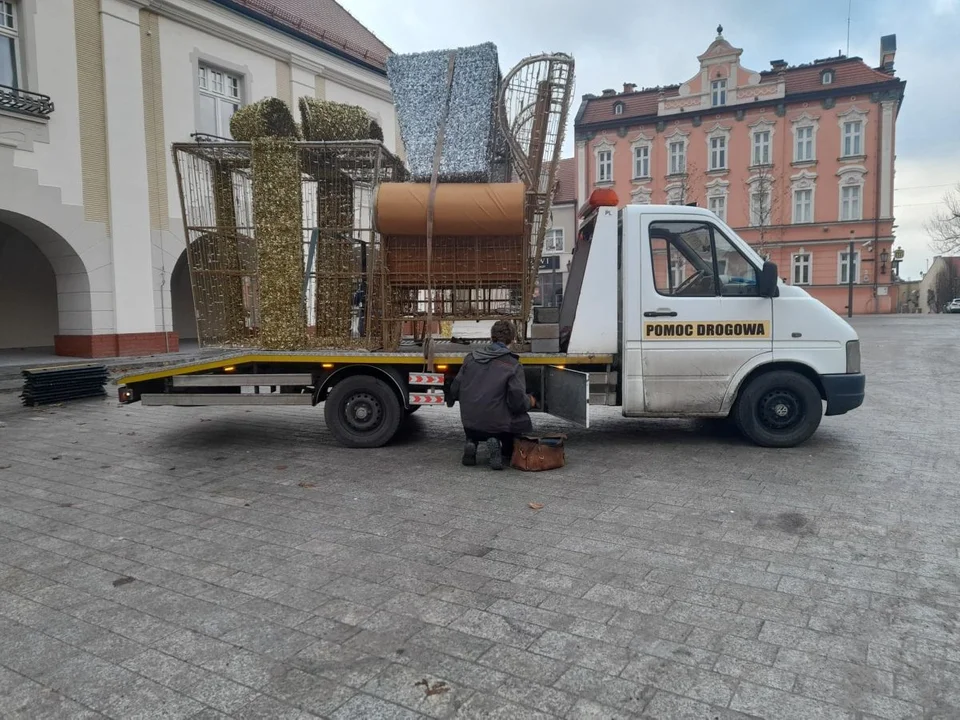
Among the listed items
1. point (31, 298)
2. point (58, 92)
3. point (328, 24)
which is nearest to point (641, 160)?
point (328, 24)

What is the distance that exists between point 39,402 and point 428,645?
10140 mm

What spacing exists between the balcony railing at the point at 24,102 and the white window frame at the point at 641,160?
3949 centimetres

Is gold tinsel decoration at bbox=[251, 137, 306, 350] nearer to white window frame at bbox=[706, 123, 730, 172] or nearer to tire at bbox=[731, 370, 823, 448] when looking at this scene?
tire at bbox=[731, 370, 823, 448]

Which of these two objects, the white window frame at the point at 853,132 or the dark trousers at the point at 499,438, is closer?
the dark trousers at the point at 499,438

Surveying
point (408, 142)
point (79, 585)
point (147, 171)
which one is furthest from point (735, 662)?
point (147, 171)

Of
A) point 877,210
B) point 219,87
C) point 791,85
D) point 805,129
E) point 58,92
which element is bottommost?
point 58,92

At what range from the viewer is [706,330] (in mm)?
6633

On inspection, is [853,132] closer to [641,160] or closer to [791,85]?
[791,85]

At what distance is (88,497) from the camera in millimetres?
5422

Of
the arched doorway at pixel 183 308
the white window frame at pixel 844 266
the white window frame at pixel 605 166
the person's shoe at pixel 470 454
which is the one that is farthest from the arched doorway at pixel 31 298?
the white window frame at pixel 844 266

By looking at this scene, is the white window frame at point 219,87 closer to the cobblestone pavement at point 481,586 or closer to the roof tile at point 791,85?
the cobblestone pavement at point 481,586

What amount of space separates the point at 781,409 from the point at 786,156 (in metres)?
43.3

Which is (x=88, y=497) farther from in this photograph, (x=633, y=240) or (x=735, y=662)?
(x=633, y=240)

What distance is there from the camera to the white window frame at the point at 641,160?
154 ft
